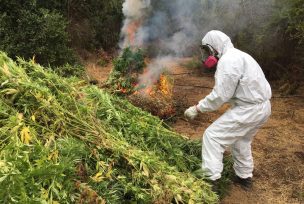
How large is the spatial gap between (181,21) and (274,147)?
5664mm

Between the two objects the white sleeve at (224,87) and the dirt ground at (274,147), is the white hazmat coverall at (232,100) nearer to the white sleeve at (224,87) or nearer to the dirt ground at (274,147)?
the white sleeve at (224,87)

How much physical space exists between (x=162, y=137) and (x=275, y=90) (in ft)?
17.5

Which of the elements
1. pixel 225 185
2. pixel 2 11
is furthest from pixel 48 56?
pixel 225 185

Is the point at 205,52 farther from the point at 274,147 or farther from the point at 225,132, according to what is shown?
the point at 274,147

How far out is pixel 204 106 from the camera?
480cm

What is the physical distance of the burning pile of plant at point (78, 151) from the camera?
322 cm

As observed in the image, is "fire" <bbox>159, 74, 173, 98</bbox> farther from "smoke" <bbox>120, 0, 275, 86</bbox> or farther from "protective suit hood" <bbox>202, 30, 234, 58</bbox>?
"protective suit hood" <bbox>202, 30, 234, 58</bbox>

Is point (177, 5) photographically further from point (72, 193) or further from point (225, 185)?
point (72, 193)

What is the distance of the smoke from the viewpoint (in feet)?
30.2

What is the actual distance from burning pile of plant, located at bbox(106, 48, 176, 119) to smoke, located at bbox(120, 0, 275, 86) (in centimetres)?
120

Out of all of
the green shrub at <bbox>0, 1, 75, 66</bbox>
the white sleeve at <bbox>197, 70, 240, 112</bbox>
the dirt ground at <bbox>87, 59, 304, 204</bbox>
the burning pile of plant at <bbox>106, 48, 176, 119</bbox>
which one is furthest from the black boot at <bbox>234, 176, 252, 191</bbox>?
the green shrub at <bbox>0, 1, 75, 66</bbox>

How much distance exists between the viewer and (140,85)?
7.35 meters

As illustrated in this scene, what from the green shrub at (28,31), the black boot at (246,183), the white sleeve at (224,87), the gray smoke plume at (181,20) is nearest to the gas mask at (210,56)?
the white sleeve at (224,87)

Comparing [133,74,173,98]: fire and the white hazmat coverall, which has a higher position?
the white hazmat coverall
